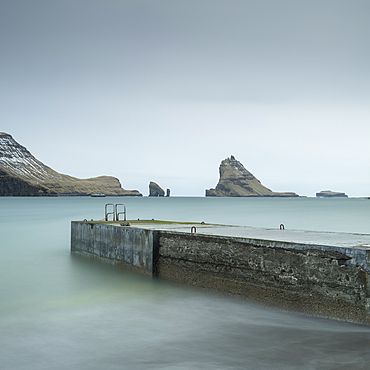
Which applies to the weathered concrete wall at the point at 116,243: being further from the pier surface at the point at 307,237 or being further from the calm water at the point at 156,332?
the pier surface at the point at 307,237

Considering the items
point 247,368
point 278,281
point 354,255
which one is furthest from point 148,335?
point 354,255

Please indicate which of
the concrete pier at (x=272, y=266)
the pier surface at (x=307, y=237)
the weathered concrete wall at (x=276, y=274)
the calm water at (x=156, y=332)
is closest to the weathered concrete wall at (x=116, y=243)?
the concrete pier at (x=272, y=266)

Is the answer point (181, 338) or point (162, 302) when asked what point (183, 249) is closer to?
point (162, 302)

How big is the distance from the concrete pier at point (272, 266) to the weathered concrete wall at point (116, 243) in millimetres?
31

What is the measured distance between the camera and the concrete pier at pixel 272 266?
6.51 m

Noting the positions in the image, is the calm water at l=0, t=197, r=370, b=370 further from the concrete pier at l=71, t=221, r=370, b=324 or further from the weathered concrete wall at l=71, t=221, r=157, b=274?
the weathered concrete wall at l=71, t=221, r=157, b=274

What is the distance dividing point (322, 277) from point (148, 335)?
3443 millimetres

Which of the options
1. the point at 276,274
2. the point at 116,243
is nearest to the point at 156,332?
the point at 276,274

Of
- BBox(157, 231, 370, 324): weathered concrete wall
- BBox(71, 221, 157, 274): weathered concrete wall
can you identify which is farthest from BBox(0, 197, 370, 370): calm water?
BBox(71, 221, 157, 274): weathered concrete wall

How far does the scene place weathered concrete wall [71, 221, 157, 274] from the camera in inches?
425

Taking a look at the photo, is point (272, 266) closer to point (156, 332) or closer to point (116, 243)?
point (156, 332)

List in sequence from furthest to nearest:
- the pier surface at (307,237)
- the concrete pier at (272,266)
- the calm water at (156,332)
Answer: the pier surface at (307,237)
the concrete pier at (272,266)
the calm water at (156,332)

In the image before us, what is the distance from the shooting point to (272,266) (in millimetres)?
7609

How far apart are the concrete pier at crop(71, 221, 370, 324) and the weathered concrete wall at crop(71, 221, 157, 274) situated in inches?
1.2
